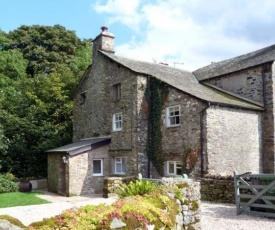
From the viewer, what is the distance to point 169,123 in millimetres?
18891

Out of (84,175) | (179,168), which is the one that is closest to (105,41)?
(84,175)

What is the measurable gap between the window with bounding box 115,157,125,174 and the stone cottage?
0.07 metres

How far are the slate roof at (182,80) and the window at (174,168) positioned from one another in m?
4.14

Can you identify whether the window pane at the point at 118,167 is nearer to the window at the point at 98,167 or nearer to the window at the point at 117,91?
the window at the point at 98,167

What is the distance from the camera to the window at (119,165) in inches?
808

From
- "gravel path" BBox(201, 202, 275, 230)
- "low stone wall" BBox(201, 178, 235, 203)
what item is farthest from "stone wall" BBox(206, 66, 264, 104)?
"gravel path" BBox(201, 202, 275, 230)

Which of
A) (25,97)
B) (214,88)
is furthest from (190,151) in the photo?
(25,97)

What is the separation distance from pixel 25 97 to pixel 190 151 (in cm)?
1925

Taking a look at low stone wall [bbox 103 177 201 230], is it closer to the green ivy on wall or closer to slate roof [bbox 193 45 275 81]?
the green ivy on wall

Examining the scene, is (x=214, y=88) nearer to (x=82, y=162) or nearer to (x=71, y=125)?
(x=82, y=162)

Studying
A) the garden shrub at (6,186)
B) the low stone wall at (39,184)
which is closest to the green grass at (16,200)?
the garden shrub at (6,186)

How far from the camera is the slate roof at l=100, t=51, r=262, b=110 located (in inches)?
706

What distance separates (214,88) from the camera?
22234mm

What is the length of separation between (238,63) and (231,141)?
7.47m
